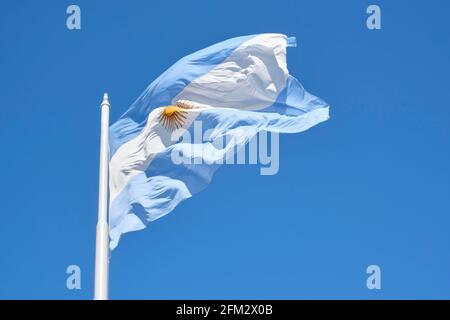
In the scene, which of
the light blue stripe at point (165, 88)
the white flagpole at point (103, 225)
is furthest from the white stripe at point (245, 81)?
the white flagpole at point (103, 225)

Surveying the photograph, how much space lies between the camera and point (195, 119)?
23.1m

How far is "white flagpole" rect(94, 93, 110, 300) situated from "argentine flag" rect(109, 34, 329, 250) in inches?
41.7

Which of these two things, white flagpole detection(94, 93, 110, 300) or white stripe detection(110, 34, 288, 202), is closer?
white flagpole detection(94, 93, 110, 300)

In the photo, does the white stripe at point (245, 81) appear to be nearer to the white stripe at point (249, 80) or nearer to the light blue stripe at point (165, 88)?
the white stripe at point (249, 80)

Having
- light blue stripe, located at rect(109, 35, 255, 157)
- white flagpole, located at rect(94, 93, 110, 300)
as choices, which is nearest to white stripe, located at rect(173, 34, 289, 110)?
light blue stripe, located at rect(109, 35, 255, 157)

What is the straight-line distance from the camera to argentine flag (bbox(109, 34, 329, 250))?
2223cm

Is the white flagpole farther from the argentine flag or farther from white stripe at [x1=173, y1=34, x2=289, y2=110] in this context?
white stripe at [x1=173, y1=34, x2=289, y2=110]

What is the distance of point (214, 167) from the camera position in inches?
880

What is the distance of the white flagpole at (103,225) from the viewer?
781 inches

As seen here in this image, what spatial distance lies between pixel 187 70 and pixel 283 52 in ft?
7.70

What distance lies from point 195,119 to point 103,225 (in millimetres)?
3873

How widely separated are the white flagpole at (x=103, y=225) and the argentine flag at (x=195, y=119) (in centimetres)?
106
